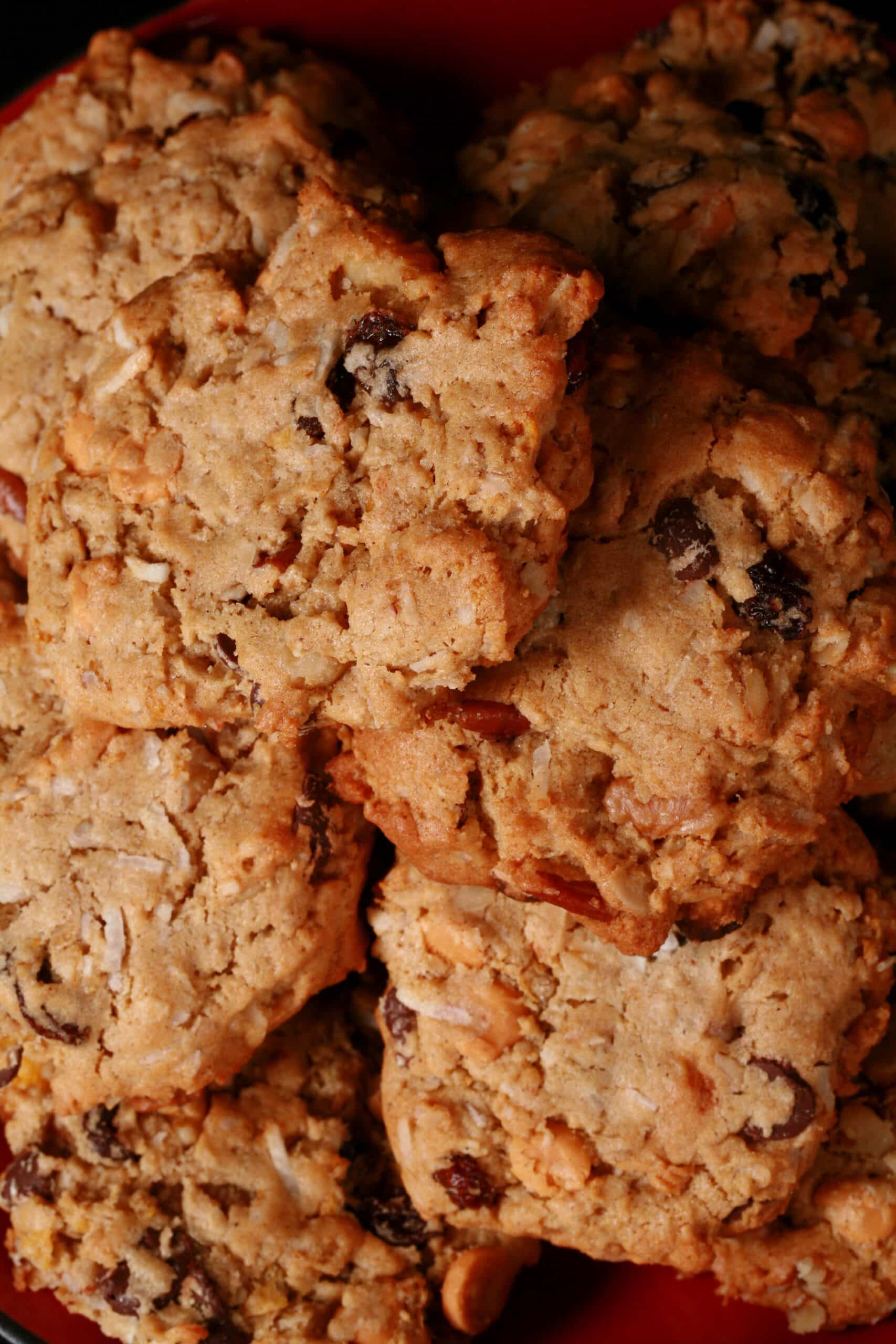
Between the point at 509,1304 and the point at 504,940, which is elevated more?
the point at 504,940

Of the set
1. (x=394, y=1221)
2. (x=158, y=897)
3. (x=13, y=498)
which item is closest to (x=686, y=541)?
(x=158, y=897)

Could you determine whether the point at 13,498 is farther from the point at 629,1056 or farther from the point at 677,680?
the point at 629,1056

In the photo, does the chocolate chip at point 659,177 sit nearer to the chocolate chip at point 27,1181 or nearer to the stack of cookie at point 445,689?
the stack of cookie at point 445,689

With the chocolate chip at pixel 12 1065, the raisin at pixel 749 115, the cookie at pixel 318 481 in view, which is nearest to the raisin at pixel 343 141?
the cookie at pixel 318 481

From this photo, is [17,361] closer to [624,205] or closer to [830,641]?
[624,205]

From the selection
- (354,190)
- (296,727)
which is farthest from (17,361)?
(296,727)

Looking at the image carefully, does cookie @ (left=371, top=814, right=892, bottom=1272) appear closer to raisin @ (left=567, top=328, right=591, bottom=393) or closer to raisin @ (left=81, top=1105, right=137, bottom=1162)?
raisin @ (left=81, top=1105, right=137, bottom=1162)

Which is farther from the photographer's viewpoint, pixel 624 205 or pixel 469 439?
pixel 624 205

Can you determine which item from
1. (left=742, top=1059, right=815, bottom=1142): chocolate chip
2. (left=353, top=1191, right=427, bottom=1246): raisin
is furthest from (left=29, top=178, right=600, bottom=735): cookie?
(left=353, top=1191, right=427, bottom=1246): raisin
